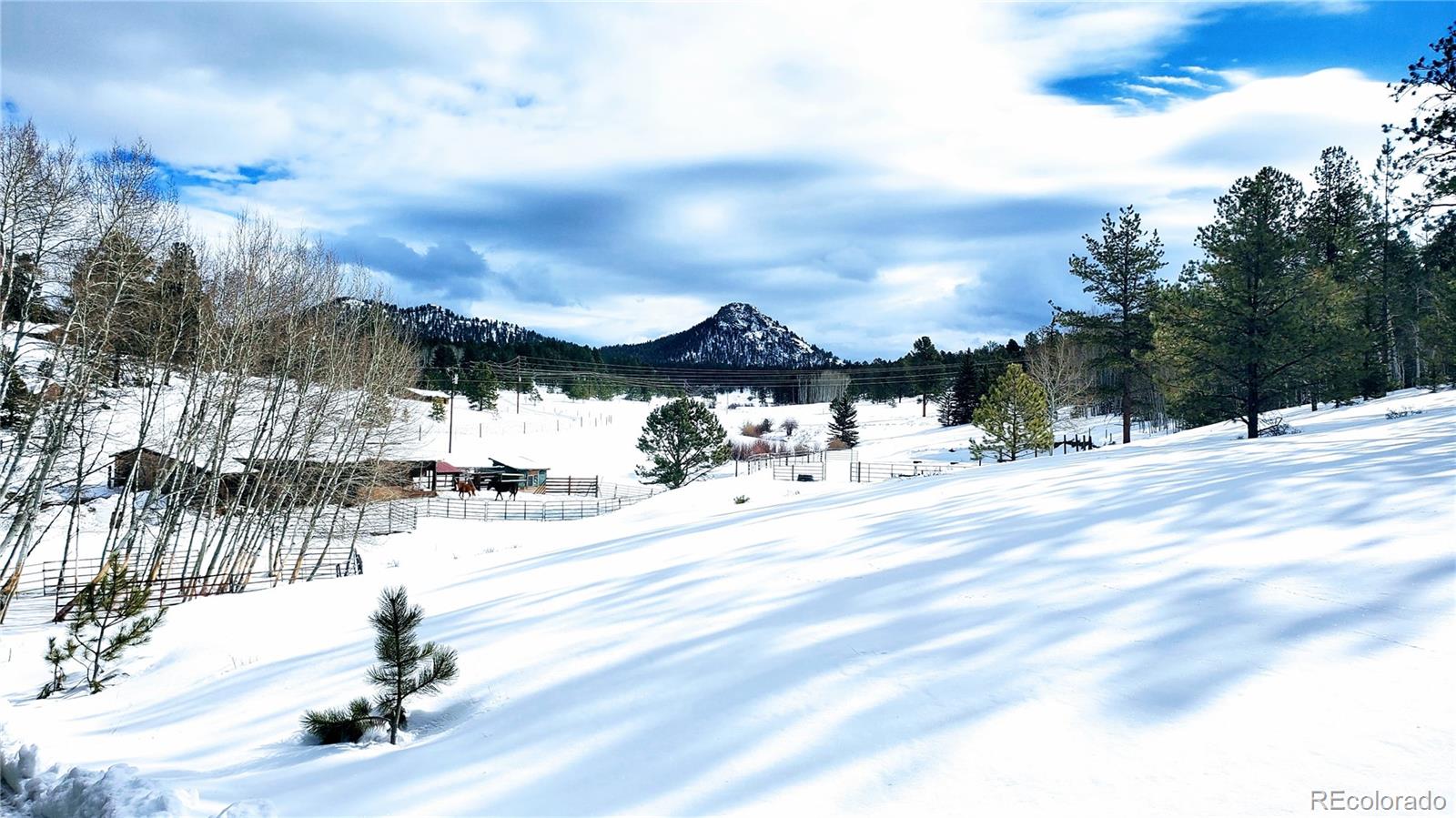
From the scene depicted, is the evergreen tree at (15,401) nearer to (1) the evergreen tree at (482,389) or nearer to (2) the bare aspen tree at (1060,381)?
(2) the bare aspen tree at (1060,381)

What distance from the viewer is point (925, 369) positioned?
10188 centimetres

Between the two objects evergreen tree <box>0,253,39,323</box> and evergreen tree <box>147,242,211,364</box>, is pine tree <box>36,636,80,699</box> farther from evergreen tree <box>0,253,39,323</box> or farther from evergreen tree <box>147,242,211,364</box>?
evergreen tree <box>147,242,211,364</box>

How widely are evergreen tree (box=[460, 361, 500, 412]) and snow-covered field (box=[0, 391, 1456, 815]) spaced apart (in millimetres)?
77846

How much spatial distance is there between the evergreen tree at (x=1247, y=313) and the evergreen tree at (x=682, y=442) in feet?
96.3

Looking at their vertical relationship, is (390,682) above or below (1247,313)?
below

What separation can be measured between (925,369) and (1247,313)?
80.5 meters

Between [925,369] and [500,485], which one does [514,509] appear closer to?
[500,485]

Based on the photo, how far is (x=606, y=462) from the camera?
6412 cm

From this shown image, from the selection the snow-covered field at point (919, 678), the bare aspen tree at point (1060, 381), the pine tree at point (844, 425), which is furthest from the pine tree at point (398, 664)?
the pine tree at point (844, 425)

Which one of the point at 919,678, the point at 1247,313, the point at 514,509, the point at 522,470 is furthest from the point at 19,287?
the point at 522,470

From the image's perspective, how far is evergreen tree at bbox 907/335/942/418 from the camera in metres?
97.6

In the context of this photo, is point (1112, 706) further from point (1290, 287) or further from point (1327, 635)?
point (1290, 287)

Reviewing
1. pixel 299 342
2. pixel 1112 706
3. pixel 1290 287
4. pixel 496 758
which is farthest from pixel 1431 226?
pixel 299 342

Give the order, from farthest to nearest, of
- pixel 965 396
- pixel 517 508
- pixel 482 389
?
pixel 482 389
pixel 965 396
pixel 517 508
